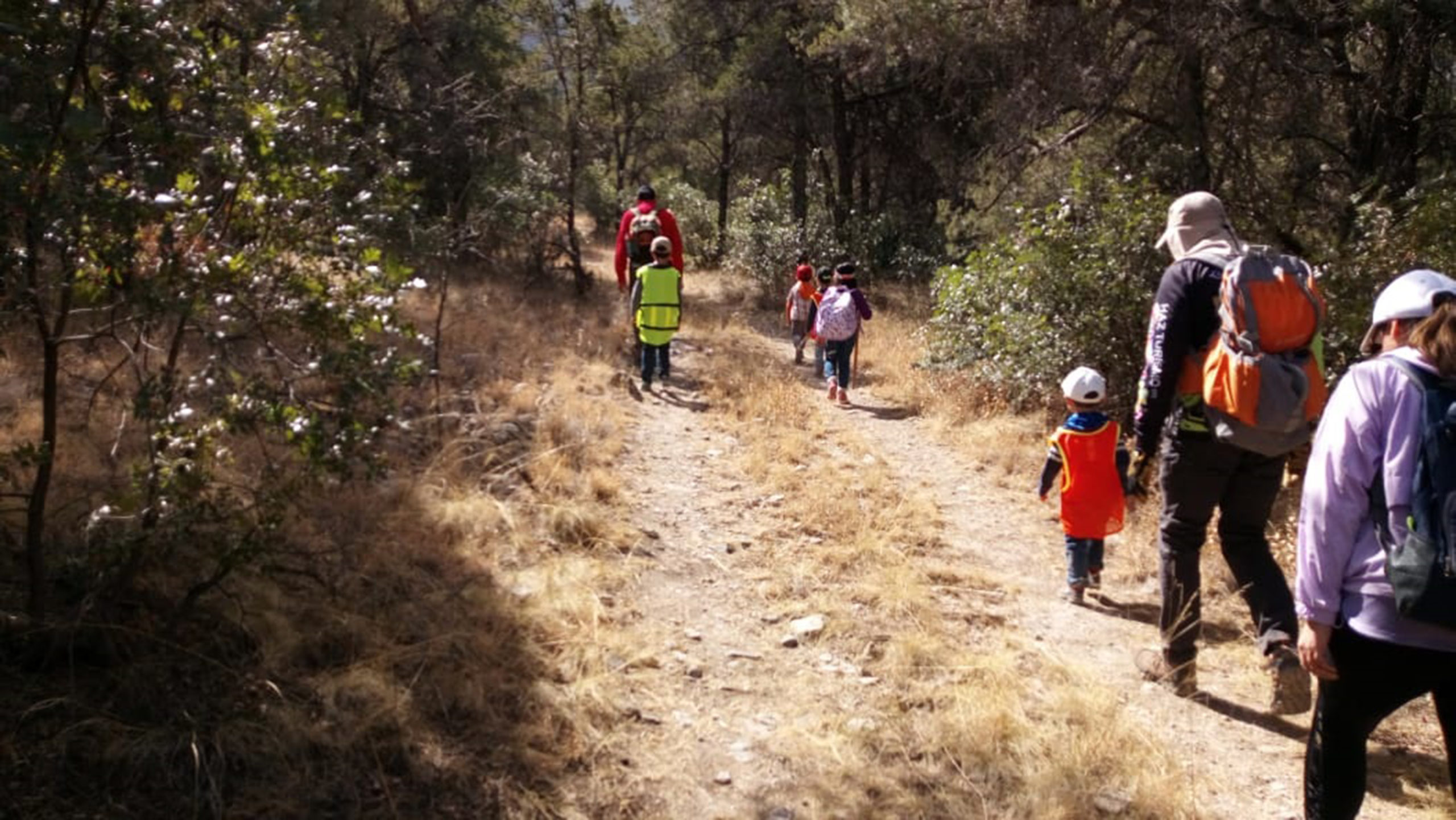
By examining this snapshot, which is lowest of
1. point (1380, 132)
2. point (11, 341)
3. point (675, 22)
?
point (11, 341)

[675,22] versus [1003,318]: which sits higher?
[675,22]

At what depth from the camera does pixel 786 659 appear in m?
4.54

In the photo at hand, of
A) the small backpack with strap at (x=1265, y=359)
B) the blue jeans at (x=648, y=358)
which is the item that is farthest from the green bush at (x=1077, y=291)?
the small backpack with strap at (x=1265, y=359)

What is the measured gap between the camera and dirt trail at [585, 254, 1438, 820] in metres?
3.60

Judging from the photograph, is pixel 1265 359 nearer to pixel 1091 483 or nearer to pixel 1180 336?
pixel 1180 336

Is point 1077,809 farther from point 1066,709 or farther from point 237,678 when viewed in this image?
point 237,678

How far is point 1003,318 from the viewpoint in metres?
8.56

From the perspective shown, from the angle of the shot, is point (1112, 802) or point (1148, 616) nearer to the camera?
point (1112, 802)

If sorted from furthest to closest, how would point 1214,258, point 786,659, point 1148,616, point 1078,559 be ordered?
point 1078,559 < point 1148,616 < point 786,659 < point 1214,258

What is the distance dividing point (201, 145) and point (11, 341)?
3.76m

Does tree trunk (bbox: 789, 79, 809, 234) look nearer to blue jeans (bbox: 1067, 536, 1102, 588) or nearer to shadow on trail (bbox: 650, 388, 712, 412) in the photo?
shadow on trail (bbox: 650, 388, 712, 412)

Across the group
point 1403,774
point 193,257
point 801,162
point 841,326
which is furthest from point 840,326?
point 801,162

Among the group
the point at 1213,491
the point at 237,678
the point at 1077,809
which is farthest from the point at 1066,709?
the point at 237,678

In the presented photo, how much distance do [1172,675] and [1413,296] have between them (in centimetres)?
209
